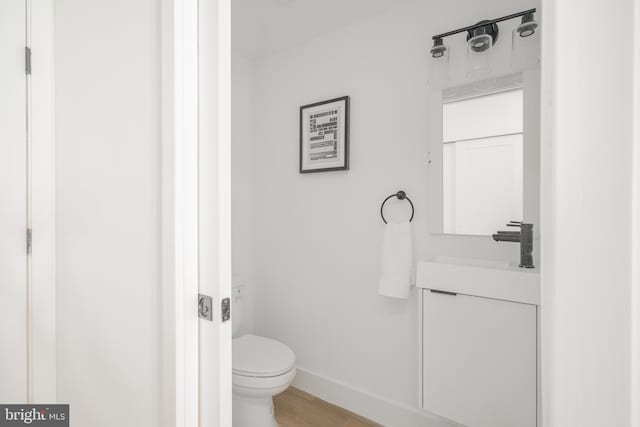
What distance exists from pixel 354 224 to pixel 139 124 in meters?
1.29

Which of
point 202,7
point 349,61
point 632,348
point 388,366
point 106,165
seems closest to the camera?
point 632,348

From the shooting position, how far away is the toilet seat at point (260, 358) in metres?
1.55

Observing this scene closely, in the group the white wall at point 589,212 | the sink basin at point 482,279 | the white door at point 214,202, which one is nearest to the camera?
the white wall at point 589,212

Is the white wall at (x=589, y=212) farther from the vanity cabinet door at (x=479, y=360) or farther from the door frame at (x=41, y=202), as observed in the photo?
the door frame at (x=41, y=202)

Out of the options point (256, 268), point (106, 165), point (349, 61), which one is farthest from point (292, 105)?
point (106, 165)

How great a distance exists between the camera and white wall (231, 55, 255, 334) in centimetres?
222

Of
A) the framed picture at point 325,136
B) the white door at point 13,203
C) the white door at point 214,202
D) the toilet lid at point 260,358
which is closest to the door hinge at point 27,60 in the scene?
the white door at point 13,203

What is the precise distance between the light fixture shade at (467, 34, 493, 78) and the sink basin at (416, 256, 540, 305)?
900 mm

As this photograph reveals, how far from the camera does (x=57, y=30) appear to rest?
1157mm

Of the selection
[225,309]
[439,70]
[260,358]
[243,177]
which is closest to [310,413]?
[260,358]

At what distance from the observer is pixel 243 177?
90.4 inches

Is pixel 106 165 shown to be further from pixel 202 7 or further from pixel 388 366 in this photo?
pixel 388 366

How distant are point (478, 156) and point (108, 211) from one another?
158 centimetres

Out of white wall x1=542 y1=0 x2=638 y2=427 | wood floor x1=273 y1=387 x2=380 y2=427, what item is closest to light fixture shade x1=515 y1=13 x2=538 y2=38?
white wall x1=542 y1=0 x2=638 y2=427
